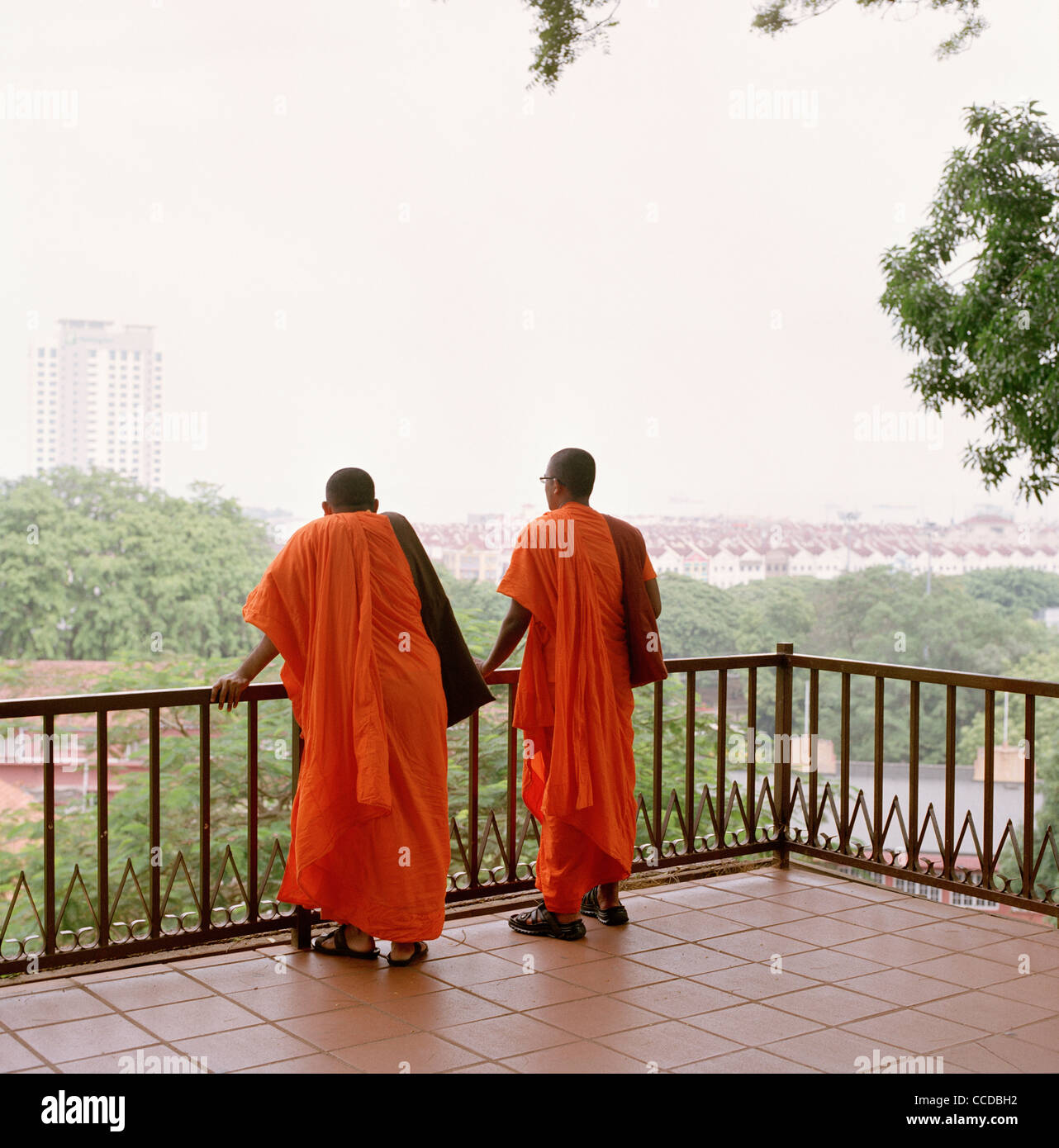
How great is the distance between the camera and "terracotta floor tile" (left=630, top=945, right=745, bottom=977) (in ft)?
12.7

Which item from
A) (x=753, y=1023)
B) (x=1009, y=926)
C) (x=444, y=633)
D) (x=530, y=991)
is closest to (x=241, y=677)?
(x=444, y=633)

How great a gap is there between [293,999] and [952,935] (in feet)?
7.74

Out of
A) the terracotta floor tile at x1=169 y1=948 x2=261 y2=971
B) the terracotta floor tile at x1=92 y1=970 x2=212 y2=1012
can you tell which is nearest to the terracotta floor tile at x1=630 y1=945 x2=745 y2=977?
the terracotta floor tile at x1=169 y1=948 x2=261 y2=971

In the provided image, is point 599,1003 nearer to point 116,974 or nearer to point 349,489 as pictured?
point 116,974

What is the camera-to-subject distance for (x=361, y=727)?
3.69 metres

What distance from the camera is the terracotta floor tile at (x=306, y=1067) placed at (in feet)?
9.87

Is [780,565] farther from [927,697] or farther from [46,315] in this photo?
[46,315]

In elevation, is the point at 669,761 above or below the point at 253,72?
below

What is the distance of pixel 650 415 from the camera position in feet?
94.3

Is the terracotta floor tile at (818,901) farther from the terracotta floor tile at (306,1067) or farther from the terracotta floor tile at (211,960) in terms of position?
the terracotta floor tile at (306,1067)

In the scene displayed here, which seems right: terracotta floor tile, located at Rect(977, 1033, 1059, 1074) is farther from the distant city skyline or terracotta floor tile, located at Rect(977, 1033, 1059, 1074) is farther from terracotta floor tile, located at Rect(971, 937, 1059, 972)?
the distant city skyline

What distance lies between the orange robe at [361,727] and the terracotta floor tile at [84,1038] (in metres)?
0.68

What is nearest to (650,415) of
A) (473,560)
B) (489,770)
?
(473,560)

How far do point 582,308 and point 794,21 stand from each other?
16820 millimetres
